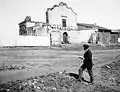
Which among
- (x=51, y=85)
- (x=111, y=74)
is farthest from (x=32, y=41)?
(x=51, y=85)

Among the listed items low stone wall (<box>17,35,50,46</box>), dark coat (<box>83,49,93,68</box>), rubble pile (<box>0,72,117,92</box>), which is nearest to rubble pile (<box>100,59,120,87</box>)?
rubble pile (<box>0,72,117,92</box>)

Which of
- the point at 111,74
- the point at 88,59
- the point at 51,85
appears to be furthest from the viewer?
the point at 111,74

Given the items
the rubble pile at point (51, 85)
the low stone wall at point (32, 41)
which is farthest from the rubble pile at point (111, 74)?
the low stone wall at point (32, 41)

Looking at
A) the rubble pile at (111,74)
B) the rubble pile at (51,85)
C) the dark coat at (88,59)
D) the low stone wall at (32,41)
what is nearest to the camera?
the rubble pile at (51,85)

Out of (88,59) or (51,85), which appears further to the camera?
(88,59)

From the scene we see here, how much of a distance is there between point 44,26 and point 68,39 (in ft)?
20.3

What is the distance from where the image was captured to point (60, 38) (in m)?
30.0

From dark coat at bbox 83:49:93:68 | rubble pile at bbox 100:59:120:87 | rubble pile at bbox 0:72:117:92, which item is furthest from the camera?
rubble pile at bbox 100:59:120:87

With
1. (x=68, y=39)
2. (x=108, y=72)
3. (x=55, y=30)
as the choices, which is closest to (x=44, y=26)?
(x=55, y=30)

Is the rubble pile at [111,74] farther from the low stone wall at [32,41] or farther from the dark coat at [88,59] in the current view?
the low stone wall at [32,41]

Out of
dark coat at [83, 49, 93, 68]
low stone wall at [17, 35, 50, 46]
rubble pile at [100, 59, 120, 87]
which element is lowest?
rubble pile at [100, 59, 120, 87]

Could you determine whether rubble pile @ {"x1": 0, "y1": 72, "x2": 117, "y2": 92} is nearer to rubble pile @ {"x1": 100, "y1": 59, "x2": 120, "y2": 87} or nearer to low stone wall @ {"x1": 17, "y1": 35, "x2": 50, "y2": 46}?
rubble pile @ {"x1": 100, "y1": 59, "x2": 120, "y2": 87}

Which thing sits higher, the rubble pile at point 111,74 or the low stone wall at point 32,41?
the low stone wall at point 32,41

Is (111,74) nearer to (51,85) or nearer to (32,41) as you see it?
(51,85)
